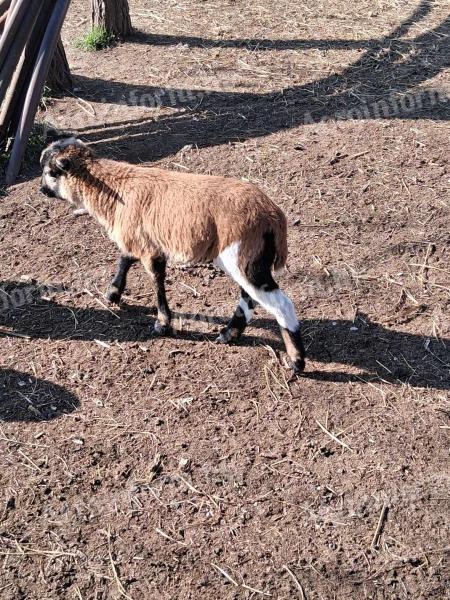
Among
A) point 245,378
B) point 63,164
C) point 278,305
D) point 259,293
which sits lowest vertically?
point 245,378

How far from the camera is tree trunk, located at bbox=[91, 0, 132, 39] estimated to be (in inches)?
411

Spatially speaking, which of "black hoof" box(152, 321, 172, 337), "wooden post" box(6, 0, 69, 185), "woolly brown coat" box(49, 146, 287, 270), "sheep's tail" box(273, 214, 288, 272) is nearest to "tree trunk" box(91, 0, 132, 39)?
"wooden post" box(6, 0, 69, 185)

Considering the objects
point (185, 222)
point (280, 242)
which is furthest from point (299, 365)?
point (185, 222)

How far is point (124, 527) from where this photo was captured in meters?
4.60

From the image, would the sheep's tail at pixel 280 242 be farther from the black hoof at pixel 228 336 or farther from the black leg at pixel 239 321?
the black hoof at pixel 228 336

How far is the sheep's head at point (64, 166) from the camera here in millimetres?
5805

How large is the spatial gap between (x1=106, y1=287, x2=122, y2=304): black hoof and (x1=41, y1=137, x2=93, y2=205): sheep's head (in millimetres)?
801

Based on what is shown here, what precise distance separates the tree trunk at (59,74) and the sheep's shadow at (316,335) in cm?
385

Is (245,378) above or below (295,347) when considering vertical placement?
below

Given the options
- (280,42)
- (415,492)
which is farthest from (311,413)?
(280,42)

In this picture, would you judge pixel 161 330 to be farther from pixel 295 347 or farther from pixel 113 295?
pixel 295 347

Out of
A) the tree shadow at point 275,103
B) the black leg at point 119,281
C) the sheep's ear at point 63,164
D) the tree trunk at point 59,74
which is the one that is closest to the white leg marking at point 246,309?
the black leg at point 119,281

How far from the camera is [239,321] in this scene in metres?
5.84

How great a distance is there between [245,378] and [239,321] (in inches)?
18.6
